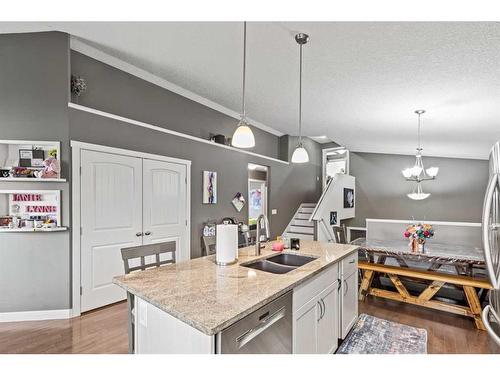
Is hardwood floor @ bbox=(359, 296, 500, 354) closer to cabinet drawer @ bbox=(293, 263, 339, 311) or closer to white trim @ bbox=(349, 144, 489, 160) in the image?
cabinet drawer @ bbox=(293, 263, 339, 311)

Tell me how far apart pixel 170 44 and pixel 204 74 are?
0.80 meters

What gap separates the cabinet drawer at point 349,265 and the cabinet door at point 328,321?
22 cm

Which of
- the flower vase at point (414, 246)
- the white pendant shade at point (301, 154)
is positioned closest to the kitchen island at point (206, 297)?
the white pendant shade at point (301, 154)

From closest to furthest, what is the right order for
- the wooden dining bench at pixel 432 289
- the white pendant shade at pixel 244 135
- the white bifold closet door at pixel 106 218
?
the white pendant shade at pixel 244 135 → the wooden dining bench at pixel 432 289 → the white bifold closet door at pixel 106 218

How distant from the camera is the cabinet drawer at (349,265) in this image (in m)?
2.57

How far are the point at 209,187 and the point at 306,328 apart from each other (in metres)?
3.37

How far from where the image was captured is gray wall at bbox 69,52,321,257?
3.43 metres

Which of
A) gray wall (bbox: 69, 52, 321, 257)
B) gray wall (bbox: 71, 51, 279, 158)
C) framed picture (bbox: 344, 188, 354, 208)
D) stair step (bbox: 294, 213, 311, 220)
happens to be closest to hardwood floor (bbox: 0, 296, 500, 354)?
gray wall (bbox: 69, 52, 321, 257)

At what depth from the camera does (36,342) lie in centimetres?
254

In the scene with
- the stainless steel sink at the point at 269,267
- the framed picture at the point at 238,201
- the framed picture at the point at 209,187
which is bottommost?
the stainless steel sink at the point at 269,267

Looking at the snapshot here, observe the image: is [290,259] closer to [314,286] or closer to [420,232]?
[314,286]

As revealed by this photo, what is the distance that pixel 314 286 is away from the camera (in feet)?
6.52

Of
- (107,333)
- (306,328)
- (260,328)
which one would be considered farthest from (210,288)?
(107,333)

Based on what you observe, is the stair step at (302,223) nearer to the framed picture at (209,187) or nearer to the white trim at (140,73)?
the framed picture at (209,187)
